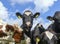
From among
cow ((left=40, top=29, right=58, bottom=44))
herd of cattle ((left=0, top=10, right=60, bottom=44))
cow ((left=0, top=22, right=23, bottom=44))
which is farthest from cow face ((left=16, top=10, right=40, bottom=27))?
cow ((left=0, top=22, right=23, bottom=44))

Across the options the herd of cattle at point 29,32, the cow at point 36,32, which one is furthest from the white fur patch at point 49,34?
the cow at point 36,32

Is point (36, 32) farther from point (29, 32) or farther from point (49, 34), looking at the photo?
point (49, 34)

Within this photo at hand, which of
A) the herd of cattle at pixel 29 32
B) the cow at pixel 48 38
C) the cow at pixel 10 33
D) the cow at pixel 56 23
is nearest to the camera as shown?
the cow at pixel 10 33

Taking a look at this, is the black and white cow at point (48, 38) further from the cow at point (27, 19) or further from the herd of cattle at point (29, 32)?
the cow at point (27, 19)

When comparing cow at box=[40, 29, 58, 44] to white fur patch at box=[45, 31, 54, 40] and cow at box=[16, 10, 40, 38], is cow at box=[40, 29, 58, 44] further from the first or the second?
cow at box=[16, 10, 40, 38]

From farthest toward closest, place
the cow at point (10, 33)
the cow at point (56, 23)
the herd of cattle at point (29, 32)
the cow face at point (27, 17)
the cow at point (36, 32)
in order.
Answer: the cow face at point (27, 17) → the cow at point (56, 23) → the cow at point (36, 32) → the herd of cattle at point (29, 32) → the cow at point (10, 33)

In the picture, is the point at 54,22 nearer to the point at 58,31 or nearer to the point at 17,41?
the point at 58,31

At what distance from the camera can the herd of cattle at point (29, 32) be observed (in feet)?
45.8

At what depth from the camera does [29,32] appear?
17234 millimetres

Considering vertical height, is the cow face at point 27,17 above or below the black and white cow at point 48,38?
above

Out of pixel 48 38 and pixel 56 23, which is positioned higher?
pixel 56 23

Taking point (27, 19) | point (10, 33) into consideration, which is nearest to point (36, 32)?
point (27, 19)

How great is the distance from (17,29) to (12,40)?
0.82 metres

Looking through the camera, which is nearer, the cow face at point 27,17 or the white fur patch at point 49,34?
the white fur patch at point 49,34
